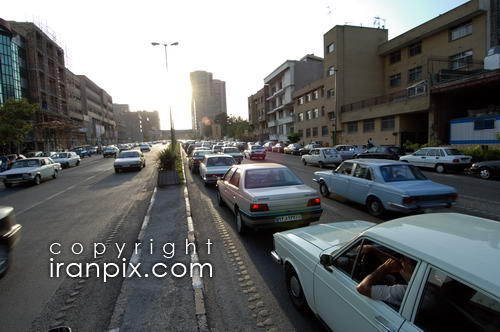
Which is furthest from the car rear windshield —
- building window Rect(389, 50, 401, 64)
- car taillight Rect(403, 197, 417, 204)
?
building window Rect(389, 50, 401, 64)

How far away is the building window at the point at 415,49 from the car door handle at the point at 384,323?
132 ft

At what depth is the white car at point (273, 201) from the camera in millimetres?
6008

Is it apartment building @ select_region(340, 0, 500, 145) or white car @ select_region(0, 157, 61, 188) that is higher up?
apartment building @ select_region(340, 0, 500, 145)

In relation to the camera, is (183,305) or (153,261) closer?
(183,305)

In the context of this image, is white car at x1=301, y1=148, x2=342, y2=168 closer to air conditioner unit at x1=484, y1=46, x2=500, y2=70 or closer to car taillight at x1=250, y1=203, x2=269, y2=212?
air conditioner unit at x1=484, y1=46, x2=500, y2=70

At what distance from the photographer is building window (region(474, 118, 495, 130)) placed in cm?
2088

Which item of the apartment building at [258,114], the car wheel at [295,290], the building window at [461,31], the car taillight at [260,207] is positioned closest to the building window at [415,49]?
the building window at [461,31]

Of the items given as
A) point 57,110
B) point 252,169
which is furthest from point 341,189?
point 57,110

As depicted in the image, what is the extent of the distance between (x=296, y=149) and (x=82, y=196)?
92.7ft

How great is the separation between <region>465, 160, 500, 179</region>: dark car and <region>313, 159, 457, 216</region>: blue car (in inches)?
A: 363

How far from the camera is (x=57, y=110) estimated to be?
63344 mm

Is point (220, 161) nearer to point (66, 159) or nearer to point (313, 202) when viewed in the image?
point (313, 202)

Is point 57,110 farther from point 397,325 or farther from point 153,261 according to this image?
point 397,325

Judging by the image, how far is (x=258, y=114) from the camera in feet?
280
